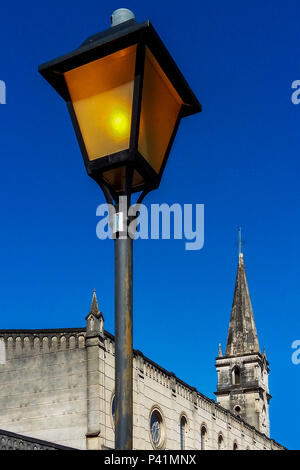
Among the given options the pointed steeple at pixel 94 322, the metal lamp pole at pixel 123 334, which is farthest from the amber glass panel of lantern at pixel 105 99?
the pointed steeple at pixel 94 322

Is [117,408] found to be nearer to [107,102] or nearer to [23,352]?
[107,102]

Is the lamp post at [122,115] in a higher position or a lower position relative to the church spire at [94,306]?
lower

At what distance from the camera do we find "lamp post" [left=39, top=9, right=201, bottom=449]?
3.63 metres

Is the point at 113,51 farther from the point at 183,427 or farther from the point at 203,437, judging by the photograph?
the point at 203,437

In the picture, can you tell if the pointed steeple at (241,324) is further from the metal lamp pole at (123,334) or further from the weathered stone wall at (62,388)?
the metal lamp pole at (123,334)

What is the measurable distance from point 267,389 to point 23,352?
127 feet

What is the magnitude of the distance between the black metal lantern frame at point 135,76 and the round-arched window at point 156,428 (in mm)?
29467

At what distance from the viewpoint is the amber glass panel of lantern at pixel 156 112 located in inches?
149

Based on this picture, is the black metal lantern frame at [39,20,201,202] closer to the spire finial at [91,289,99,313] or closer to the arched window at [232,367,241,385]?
the spire finial at [91,289,99,313]

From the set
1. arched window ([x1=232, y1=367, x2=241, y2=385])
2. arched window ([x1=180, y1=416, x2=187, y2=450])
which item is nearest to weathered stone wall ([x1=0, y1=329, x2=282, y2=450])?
arched window ([x1=180, y1=416, x2=187, y2=450])

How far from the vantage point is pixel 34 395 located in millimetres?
27516

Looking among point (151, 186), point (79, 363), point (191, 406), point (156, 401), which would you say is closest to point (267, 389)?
point (191, 406)

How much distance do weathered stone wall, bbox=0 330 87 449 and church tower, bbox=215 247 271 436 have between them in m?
33.4

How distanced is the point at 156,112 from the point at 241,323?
200 feet
